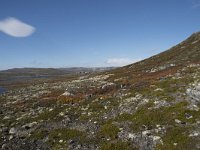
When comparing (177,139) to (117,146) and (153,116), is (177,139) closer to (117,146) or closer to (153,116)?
(117,146)

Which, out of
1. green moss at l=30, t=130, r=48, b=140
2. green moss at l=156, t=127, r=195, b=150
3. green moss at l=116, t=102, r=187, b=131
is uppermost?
green moss at l=116, t=102, r=187, b=131

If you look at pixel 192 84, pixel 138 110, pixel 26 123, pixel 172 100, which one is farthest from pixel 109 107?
pixel 192 84

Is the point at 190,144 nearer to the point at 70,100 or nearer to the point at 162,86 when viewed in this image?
the point at 162,86

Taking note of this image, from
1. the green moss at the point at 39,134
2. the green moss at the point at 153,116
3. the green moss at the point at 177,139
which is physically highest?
the green moss at the point at 153,116

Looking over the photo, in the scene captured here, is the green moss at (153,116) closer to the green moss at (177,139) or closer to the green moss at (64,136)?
the green moss at (177,139)

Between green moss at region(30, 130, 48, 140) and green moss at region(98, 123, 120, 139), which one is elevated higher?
green moss at region(98, 123, 120, 139)

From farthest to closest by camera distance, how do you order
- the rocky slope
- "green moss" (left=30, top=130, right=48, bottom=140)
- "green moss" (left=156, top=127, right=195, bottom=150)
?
1. "green moss" (left=30, top=130, right=48, bottom=140)
2. the rocky slope
3. "green moss" (left=156, top=127, right=195, bottom=150)

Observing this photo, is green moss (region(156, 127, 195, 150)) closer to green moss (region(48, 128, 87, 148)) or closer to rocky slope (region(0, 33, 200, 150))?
rocky slope (region(0, 33, 200, 150))

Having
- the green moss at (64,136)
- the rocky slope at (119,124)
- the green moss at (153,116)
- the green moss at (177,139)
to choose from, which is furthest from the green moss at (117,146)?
the green moss at (153,116)

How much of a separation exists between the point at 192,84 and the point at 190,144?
15.8m

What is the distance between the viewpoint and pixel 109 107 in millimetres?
29578

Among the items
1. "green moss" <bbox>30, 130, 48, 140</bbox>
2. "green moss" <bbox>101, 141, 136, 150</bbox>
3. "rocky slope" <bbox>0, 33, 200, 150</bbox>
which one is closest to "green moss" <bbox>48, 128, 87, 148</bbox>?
"rocky slope" <bbox>0, 33, 200, 150</bbox>

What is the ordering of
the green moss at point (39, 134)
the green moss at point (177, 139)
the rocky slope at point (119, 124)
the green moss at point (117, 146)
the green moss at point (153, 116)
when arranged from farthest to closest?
the green moss at point (39, 134)
the green moss at point (153, 116)
the rocky slope at point (119, 124)
the green moss at point (117, 146)
the green moss at point (177, 139)

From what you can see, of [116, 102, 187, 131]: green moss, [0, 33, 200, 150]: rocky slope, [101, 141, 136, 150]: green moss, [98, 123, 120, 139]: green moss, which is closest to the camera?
[101, 141, 136, 150]: green moss
